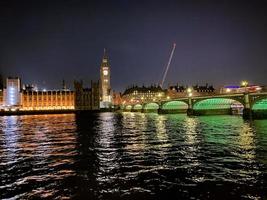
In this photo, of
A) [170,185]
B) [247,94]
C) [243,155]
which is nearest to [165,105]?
[247,94]

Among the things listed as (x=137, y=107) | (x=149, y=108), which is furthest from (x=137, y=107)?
(x=149, y=108)

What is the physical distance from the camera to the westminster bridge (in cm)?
7288

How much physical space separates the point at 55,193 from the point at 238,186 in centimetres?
Result: 879

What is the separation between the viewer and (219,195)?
Result: 46.4ft

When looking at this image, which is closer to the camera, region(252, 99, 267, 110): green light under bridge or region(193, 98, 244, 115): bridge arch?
region(252, 99, 267, 110): green light under bridge

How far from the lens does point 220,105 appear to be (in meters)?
107

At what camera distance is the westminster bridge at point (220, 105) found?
72875 mm

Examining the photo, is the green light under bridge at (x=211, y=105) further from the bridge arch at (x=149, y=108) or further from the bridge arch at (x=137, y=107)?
the bridge arch at (x=137, y=107)

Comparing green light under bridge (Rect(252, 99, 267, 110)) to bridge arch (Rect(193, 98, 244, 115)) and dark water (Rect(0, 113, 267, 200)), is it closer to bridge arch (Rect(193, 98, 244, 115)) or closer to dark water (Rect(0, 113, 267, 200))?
bridge arch (Rect(193, 98, 244, 115))

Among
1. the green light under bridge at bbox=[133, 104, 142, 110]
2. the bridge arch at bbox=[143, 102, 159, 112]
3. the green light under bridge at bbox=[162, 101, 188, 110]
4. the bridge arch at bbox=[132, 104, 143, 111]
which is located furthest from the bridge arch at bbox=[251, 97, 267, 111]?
the bridge arch at bbox=[132, 104, 143, 111]

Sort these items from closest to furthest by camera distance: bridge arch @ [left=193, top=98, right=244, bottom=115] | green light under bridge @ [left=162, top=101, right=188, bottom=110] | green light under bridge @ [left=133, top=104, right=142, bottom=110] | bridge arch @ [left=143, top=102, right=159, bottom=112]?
bridge arch @ [left=193, top=98, right=244, bottom=115]
green light under bridge @ [left=162, top=101, right=188, bottom=110]
bridge arch @ [left=143, top=102, right=159, bottom=112]
green light under bridge @ [left=133, top=104, right=142, bottom=110]

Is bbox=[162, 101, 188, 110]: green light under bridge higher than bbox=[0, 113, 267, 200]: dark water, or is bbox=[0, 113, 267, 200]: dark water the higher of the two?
bbox=[162, 101, 188, 110]: green light under bridge

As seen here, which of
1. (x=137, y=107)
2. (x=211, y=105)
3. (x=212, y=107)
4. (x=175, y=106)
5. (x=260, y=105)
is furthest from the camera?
(x=137, y=107)

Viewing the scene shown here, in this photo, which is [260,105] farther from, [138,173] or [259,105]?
[138,173]
